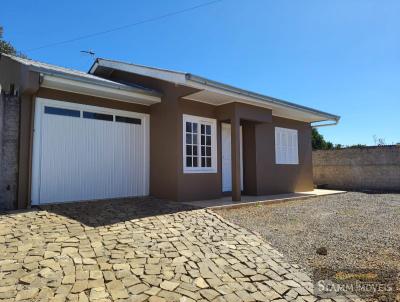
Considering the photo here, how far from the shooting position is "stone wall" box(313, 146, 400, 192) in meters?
13.8

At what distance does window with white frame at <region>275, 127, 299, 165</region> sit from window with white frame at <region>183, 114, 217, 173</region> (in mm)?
3193

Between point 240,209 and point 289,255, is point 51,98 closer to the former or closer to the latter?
point 240,209

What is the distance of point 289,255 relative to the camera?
4.58 m

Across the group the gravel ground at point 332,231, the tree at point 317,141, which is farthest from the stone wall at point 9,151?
the tree at point 317,141

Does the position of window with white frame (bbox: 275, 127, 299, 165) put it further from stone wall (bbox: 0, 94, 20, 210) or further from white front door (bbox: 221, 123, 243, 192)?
stone wall (bbox: 0, 94, 20, 210)

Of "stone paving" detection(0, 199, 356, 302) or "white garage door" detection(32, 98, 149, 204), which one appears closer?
"stone paving" detection(0, 199, 356, 302)

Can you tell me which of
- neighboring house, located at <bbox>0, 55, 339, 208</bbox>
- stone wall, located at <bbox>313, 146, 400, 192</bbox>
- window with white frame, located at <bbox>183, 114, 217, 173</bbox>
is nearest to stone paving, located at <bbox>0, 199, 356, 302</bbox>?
neighboring house, located at <bbox>0, 55, 339, 208</bbox>

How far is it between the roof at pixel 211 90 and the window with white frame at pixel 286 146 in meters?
0.71

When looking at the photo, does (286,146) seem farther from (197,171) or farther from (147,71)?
(147,71)

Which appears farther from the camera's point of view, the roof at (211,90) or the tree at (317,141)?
the tree at (317,141)

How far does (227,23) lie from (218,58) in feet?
4.33

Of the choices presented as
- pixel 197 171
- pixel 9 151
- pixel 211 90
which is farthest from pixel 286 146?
pixel 9 151

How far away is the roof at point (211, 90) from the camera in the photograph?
7.15m
